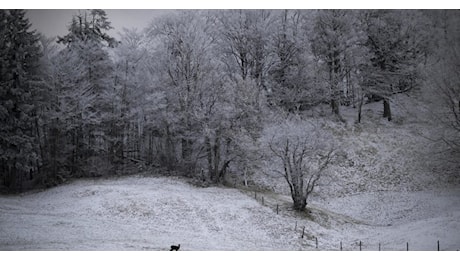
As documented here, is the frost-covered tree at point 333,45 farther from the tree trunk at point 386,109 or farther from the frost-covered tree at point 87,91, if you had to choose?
the frost-covered tree at point 87,91

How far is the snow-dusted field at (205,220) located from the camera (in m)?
11.4

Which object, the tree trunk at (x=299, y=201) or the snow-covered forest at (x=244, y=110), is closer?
the snow-covered forest at (x=244, y=110)

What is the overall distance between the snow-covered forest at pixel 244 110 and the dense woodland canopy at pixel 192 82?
0.26 ft

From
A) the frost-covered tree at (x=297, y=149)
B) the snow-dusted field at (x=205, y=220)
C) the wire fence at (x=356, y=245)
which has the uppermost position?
the frost-covered tree at (x=297, y=149)

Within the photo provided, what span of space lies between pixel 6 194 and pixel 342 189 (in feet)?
51.9

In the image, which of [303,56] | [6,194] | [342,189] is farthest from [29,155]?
[303,56]

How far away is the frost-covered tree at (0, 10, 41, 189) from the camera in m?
13.4

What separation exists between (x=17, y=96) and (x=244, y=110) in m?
10.2

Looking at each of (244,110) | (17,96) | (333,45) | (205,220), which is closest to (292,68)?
(333,45)

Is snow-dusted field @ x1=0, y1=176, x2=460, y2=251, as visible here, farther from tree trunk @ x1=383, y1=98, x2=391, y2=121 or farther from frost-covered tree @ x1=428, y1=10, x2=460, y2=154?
tree trunk @ x1=383, y1=98, x2=391, y2=121

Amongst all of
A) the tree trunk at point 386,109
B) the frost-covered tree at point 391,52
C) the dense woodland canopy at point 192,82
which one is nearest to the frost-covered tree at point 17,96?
the dense woodland canopy at point 192,82

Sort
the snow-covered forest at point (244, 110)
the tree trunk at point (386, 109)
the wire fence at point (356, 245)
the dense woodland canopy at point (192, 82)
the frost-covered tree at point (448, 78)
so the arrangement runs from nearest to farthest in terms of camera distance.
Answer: the wire fence at point (356, 245) < the frost-covered tree at point (448, 78) < the snow-covered forest at point (244, 110) < the dense woodland canopy at point (192, 82) < the tree trunk at point (386, 109)
